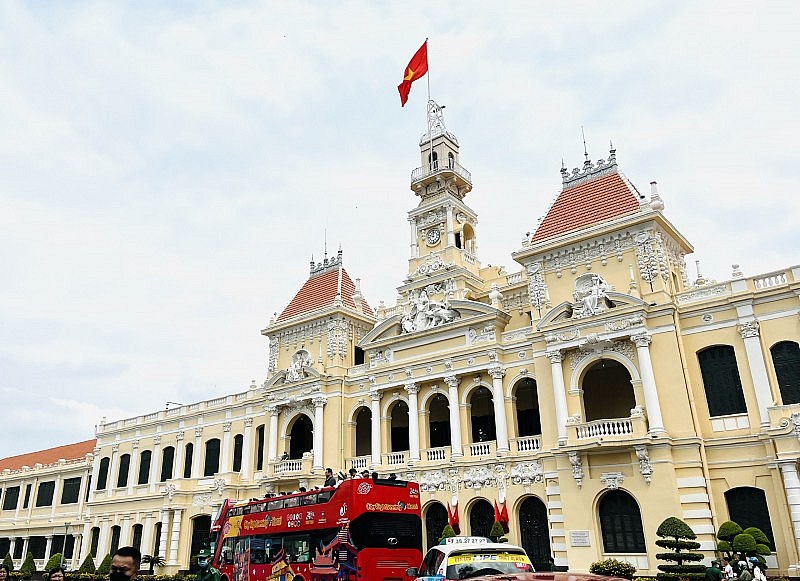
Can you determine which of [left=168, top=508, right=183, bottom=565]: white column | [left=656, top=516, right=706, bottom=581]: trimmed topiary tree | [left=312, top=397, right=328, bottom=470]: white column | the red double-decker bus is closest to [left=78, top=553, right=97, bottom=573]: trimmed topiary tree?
[left=168, top=508, right=183, bottom=565]: white column

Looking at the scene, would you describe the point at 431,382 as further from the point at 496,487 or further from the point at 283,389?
the point at 283,389

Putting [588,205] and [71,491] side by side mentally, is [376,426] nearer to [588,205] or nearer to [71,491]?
[588,205]

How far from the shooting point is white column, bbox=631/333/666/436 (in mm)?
24719

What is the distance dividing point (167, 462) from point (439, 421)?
20.3 m

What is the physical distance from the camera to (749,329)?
81.1ft

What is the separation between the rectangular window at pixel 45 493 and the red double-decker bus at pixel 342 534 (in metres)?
36.3

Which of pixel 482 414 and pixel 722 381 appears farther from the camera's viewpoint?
pixel 482 414

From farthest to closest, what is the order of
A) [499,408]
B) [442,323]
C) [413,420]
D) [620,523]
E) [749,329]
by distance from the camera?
1. [442,323]
2. [413,420]
3. [499,408]
4. [620,523]
5. [749,329]

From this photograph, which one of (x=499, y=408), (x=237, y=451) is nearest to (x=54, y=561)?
(x=237, y=451)

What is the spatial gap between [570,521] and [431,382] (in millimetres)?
9622

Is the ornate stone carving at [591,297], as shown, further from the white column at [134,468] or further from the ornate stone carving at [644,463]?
the white column at [134,468]

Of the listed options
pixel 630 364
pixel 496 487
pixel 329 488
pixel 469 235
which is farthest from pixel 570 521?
pixel 469 235

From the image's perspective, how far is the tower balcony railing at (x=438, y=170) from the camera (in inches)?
1507

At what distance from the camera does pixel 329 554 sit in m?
19.2
